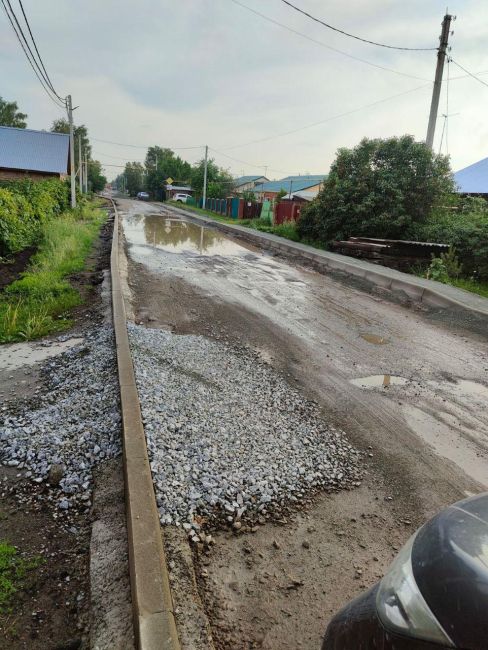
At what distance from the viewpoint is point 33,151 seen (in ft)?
132

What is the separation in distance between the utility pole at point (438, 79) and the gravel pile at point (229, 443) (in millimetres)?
14106

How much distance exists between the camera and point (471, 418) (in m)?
4.09

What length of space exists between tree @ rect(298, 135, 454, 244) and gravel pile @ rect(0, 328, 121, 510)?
1302cm

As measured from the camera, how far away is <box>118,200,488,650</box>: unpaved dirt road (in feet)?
6.97

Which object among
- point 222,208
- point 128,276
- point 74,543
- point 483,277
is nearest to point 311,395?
point 74,543

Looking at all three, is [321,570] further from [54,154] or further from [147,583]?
[54,154]

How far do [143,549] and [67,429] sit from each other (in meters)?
1.47

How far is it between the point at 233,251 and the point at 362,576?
570 inches

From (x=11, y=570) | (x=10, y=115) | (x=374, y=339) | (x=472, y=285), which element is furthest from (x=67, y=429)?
(x=10, y=115)

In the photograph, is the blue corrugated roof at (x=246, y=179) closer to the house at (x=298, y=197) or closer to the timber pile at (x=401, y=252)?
the house at (x=298, y=197)

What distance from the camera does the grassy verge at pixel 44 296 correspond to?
566 centimetres

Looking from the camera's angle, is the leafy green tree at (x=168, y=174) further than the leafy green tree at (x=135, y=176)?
No

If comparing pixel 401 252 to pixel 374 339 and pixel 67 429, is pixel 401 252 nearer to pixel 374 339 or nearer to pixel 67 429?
pixel 374 339

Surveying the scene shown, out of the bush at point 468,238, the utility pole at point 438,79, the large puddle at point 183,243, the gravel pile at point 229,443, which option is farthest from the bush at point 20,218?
the utility pole at point 438,79
